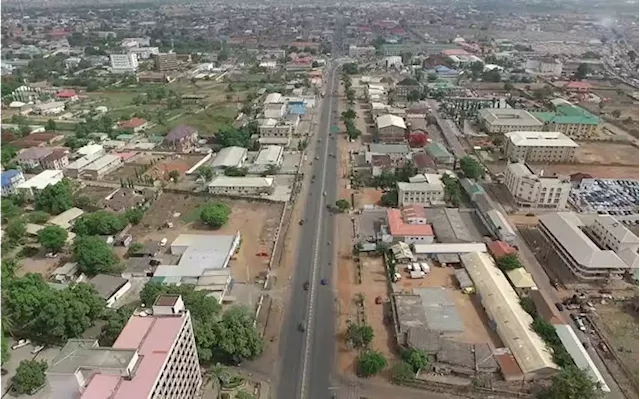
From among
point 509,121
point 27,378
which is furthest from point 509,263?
point 509,121

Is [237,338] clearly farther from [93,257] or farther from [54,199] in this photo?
[54,199]

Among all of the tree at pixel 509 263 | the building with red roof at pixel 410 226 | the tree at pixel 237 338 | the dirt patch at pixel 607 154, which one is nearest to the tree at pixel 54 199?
the tree at pixel 237 338

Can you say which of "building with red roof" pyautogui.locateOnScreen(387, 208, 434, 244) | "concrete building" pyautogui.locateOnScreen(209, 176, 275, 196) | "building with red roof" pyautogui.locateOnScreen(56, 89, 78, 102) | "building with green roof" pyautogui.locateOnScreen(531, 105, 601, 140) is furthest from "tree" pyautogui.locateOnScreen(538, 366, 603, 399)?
"building with red roof" pyautogui.locateOnScreen(56, 89, 78, 102)

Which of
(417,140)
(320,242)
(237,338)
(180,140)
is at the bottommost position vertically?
(320,242)

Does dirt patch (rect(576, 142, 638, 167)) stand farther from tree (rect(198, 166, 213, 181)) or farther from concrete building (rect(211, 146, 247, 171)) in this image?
tree (rect(198, 166, 213, 181))

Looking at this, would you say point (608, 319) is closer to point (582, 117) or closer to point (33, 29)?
point (582, 117)

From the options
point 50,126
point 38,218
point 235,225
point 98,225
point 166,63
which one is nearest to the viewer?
point 98,225
